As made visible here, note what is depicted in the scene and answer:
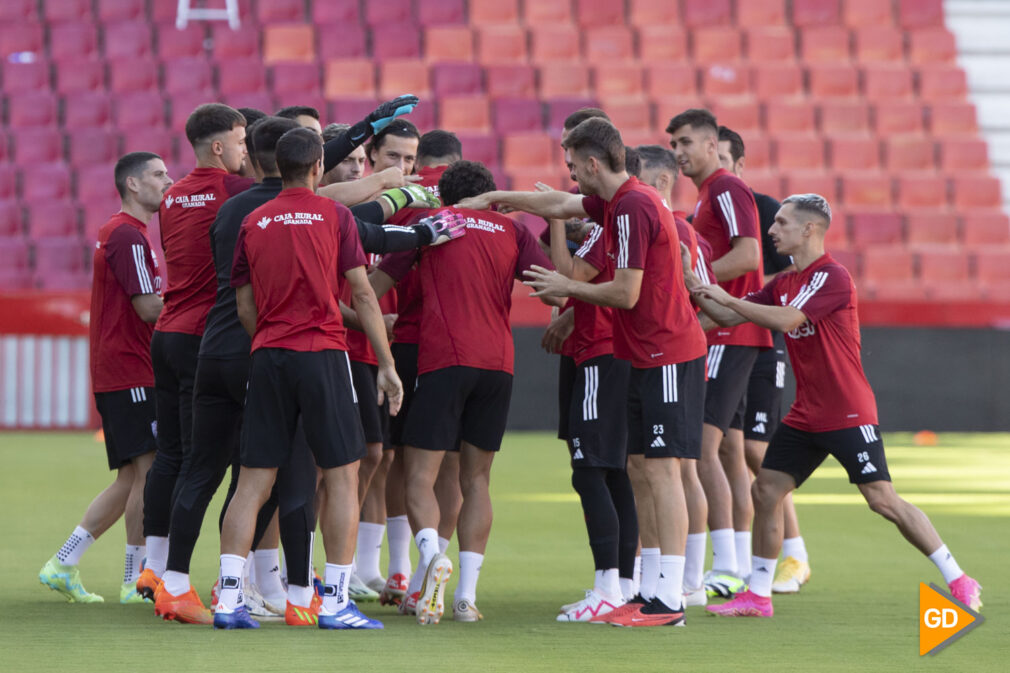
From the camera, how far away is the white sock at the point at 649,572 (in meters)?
6.09

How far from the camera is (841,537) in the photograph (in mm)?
9164

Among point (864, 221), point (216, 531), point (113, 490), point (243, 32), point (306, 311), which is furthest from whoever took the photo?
point (243, 32)

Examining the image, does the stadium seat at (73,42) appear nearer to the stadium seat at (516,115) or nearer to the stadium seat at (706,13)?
the stadium seat at (516,115)

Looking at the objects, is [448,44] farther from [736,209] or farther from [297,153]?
[297,153]

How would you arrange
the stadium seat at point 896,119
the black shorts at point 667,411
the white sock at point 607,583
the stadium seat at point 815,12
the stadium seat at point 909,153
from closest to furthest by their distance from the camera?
the black shorts at point 667,411, the white sock at point 607,583, the stadium seat at point 909,153, the stadium seat at point 896,119, the stadium seat at point 815,12

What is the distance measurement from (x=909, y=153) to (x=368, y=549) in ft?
47.0

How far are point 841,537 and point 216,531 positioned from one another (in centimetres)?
405

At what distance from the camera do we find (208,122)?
640 centimetres

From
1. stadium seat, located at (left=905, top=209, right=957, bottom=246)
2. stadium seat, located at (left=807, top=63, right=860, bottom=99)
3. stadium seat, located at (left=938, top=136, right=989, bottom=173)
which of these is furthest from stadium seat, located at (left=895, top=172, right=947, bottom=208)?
stadium seat, located at (left=807, top=63, right=860, bottom=99)

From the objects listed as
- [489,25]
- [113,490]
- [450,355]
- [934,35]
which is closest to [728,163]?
[450,355]

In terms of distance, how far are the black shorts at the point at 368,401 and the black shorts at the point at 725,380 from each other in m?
1.68

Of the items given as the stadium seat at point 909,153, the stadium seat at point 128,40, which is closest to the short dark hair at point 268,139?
the stadium seat at point 128,40

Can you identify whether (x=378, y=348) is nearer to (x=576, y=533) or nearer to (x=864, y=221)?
(x=576, y=533)

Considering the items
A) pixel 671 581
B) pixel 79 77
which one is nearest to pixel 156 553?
pixel 671 581
